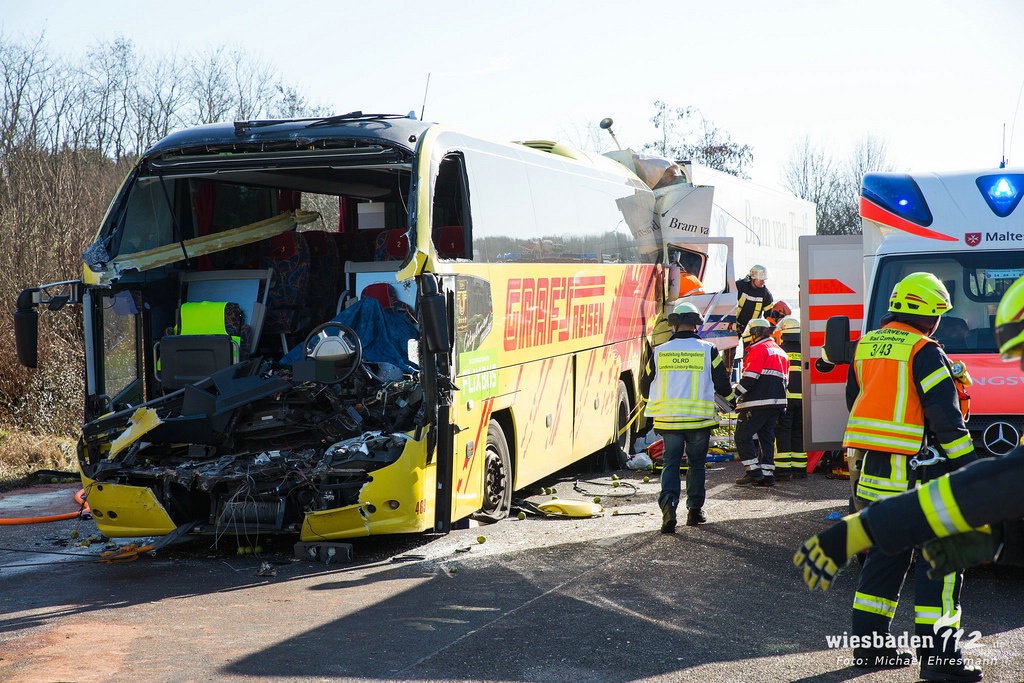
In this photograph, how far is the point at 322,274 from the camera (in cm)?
1042

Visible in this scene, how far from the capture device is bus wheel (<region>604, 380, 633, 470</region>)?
1360 centimetres

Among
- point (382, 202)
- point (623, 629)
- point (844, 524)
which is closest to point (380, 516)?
point (623, 629)

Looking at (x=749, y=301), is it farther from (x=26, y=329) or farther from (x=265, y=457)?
(x=26, y=329)

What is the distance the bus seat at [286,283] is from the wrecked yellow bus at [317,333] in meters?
0.02

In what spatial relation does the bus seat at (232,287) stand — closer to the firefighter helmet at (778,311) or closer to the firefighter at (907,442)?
the firefighter at (907,442)

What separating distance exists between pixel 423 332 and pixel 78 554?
360 cm

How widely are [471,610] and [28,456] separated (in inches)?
339

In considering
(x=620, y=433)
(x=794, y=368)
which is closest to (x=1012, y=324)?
(x=794, y=368)

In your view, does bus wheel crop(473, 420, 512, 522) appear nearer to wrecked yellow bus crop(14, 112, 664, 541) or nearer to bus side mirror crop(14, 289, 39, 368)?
wrecked yellow bus crop(14, 112, 664, 541)

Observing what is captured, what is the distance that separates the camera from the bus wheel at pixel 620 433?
13.6 metres

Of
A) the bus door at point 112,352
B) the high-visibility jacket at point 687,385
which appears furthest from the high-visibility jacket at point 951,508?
the bus door at point 112,352

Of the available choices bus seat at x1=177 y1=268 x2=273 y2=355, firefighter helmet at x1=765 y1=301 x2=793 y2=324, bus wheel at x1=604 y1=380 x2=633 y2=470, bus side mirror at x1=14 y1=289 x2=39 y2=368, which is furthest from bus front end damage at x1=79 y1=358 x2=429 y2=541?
firefighter helmet at x1=765 y1=301 x2=793 y2=324

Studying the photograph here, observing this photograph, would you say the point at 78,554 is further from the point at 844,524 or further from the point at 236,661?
the point at 844,524

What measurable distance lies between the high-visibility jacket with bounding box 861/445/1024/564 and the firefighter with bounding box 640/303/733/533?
5.83 m
